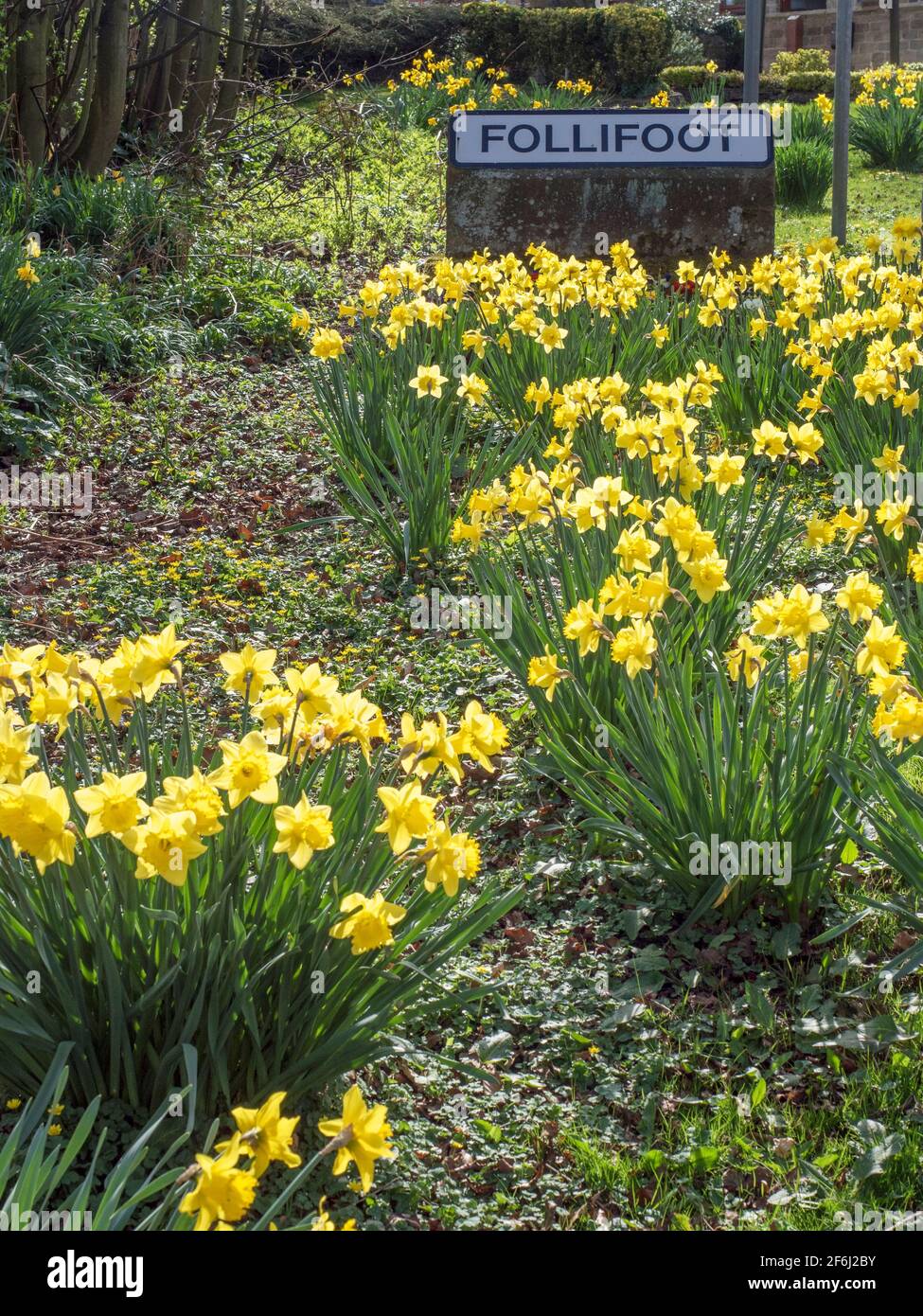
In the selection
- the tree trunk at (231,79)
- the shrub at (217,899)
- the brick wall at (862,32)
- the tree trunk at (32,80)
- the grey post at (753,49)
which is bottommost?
the shrub at (217,899)

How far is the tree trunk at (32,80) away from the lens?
7430mm

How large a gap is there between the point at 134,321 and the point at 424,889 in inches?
210

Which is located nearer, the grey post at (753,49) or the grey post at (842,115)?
the grey post at (842,115)

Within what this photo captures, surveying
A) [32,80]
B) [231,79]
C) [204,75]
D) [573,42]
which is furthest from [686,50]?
[32,80]

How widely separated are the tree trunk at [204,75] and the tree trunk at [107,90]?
1250 millimetres

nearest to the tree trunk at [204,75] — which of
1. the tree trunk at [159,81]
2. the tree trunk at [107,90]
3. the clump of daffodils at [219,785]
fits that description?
the tree trunk at [159,81]

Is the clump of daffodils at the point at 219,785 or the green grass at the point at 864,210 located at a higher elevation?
the green grass at the point at 864,210

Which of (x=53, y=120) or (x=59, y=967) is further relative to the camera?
(x=53, y=120)

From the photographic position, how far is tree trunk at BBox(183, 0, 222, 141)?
30.8ft

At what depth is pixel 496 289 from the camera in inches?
238

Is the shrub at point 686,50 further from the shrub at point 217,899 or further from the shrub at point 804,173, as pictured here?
the shrub at point 217,899

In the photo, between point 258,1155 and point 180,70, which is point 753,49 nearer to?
point 180,70

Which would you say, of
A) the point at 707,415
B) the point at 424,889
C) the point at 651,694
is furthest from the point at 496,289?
the point at 424,889

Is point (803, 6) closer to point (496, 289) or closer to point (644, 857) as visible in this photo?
point (496, 289)
